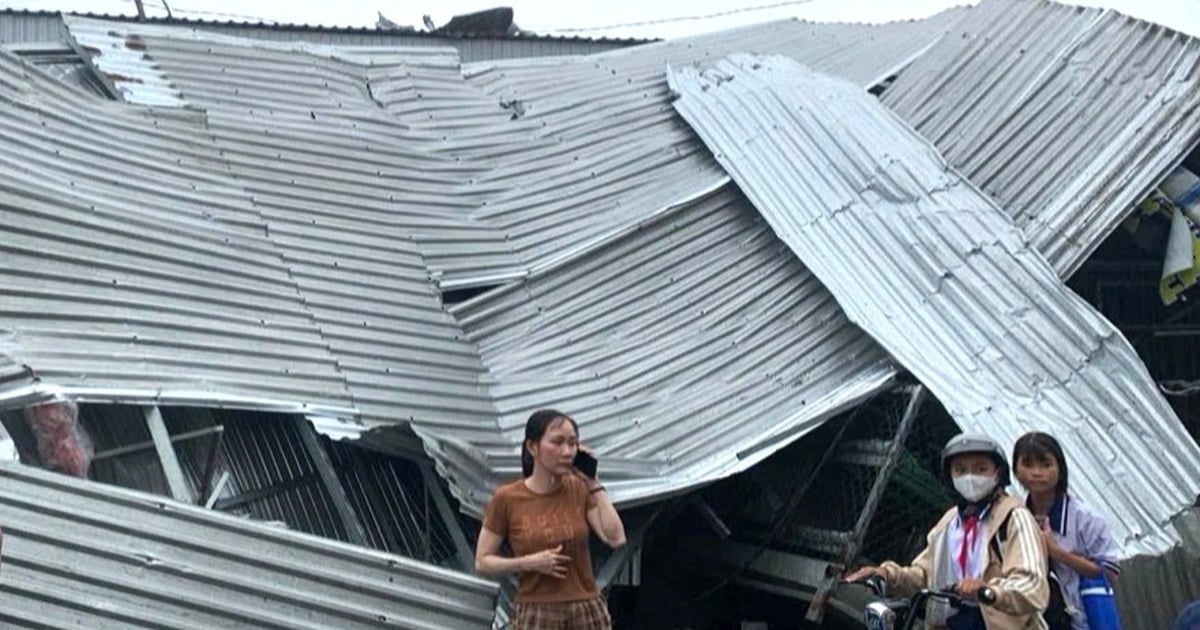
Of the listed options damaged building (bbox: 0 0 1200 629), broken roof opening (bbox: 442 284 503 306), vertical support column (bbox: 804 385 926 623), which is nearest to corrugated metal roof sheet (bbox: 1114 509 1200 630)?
damaged building (bbox: 0 0 1200 629)

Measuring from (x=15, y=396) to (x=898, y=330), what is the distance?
4.92 metres

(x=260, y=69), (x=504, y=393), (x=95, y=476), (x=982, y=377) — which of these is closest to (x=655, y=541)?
(x=504, y=393)

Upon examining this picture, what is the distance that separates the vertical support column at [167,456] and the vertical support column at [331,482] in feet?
2.64

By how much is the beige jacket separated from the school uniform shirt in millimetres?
222

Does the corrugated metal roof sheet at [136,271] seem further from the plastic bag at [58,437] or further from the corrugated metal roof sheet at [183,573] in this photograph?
the corrugated metal roof sheet at [183,573]

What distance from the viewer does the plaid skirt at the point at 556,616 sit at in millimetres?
6211

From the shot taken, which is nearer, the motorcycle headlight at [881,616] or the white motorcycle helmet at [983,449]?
the motorcycle headlight at [881,616]

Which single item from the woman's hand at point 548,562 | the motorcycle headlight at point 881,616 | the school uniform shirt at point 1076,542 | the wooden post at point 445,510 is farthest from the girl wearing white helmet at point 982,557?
the wooden post at point 445,510

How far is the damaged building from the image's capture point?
8102 millimetres

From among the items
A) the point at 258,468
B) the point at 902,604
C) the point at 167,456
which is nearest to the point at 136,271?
the point at 258,468

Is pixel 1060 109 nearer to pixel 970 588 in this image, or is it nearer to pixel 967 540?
pixel 967 540

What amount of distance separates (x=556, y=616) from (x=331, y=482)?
117 inches

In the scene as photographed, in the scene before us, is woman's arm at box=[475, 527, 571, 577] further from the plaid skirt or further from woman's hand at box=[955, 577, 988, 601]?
woman's hand at box=[955, 577, 988, 601]

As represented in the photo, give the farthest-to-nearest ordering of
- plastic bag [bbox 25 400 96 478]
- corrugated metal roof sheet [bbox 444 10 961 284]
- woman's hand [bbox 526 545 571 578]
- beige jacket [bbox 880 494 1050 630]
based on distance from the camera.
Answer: corrugated metal roof sheet [bbox 444 10 961 284] → plastic bag [bbox 25 400 96 478] → woman's hand [bbox 526 545 571 578] → beige jacket [bbox 880 494 1050 630]
